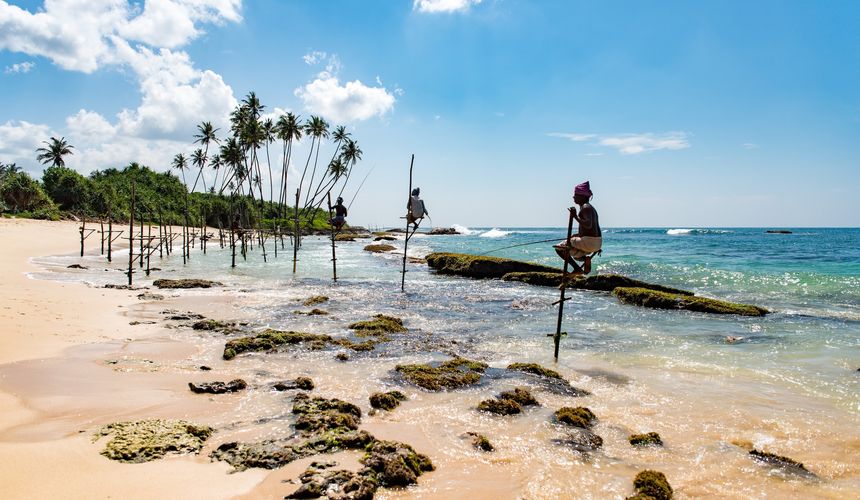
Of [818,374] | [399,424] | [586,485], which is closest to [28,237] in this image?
[399,424]

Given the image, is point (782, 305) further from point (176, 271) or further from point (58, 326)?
point (176, 271)

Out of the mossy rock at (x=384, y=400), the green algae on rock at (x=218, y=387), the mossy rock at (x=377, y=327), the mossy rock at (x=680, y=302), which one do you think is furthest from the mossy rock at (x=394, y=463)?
the mossy rock at (x=680, y=302)

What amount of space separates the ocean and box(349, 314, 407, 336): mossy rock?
43cm

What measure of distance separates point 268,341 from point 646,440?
753 cm

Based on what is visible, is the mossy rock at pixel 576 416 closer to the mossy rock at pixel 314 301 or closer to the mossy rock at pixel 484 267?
the mossy rock at pixel 314 301

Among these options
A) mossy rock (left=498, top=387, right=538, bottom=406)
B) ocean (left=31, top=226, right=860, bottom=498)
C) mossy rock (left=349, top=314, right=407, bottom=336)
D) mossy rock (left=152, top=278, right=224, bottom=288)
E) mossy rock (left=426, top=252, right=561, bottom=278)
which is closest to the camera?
ocean (left=31, top=226, right=860, bottom=498)

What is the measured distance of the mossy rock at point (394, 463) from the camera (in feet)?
14.7

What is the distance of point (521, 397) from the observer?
708 cm

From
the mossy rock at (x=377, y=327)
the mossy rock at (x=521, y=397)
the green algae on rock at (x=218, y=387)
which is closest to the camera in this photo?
the green algae on rock at (x=218, y=387)

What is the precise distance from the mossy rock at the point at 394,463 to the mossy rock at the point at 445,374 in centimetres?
259

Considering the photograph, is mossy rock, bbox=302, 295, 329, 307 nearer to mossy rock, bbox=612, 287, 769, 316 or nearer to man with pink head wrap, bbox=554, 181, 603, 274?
man with pink head wrap, bbox=554, 181, 603, 274

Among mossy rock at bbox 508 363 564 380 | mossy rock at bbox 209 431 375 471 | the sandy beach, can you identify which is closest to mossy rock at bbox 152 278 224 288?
the sandy beach

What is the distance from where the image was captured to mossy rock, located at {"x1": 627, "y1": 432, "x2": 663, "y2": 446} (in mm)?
5766

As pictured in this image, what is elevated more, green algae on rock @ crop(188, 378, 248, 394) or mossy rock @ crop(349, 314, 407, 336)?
green algae on rock @ crop(188, 378, 248, 394)
